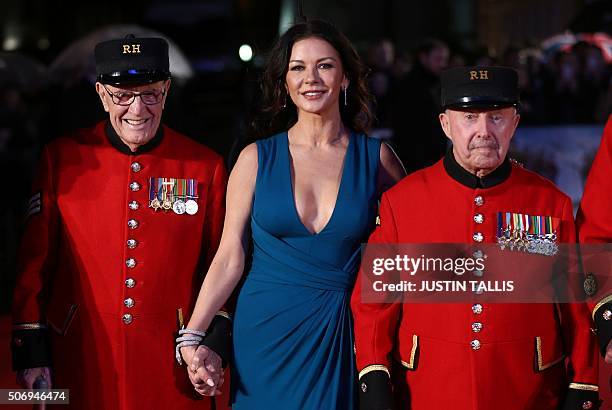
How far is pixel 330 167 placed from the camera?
355cm

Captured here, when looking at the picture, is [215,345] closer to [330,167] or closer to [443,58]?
[330,167]

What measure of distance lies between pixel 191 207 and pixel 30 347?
675mm

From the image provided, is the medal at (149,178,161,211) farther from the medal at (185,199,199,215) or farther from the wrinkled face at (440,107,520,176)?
the wrinkled face at (440,107,520,176)

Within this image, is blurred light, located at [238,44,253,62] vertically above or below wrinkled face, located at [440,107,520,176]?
above

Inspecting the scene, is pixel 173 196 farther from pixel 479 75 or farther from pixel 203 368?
pixel 479 75

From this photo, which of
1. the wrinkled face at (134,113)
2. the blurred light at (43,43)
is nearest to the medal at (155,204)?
the wrinkled face at (134,113)

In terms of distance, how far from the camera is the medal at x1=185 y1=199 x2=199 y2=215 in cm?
348

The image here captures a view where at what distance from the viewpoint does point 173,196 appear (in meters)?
3.49

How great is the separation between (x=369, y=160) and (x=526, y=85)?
200 inches

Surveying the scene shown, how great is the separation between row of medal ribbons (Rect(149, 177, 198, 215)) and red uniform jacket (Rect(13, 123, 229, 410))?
0.06 ft

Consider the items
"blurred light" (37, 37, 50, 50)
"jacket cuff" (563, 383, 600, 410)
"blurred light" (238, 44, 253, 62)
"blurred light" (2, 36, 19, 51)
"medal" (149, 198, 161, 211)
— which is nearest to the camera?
Result: "jacket cuff" (563, 383, 600, 410)

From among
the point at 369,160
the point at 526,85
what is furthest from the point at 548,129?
the point at 369,160

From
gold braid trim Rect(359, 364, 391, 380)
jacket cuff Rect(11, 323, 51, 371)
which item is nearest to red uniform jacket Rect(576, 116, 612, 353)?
gold braid trim Rect(359, 364, 391, 380)

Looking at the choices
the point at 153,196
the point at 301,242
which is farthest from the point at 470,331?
the point at 153,196
